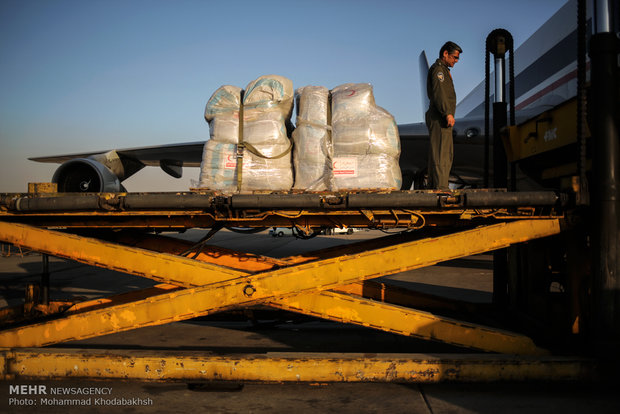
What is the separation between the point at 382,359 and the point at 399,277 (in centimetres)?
612

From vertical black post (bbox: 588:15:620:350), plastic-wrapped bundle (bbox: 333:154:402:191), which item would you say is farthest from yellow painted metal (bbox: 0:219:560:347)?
plastic-wrapped bundle (bbox: 333:154:402:191)

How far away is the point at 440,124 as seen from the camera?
12.8 feet

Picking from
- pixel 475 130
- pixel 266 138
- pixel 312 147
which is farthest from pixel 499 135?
pixel 475 130

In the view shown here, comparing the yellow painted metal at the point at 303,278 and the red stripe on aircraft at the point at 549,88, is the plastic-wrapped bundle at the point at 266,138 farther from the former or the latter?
the red stripe on aircraft at the point at 549,88

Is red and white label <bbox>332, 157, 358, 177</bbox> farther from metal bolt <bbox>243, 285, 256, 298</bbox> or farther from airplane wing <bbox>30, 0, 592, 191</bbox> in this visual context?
airplane wing <bbox>30, 0, 592, 191</bbox>

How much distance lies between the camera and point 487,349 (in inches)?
111

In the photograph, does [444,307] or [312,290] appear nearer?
[312,290]

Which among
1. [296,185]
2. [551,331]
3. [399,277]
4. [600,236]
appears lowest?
[399,277]

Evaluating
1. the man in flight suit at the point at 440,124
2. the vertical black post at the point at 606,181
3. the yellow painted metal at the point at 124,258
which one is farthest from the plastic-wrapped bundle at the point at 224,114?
the vertical black post at the point at 606,181

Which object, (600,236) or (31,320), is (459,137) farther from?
(31,320)

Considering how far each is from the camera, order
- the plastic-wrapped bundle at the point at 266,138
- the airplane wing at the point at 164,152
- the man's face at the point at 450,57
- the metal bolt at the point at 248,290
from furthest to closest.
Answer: the airplane wing at the point at 164,152 → the man's face at the point at 450,57 → the plastic-wrapped bundle at the point at 266,138 → the metal bolt at the point at 248,290

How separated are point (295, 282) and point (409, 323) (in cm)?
86

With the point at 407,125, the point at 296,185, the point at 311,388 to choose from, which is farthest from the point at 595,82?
the point at 407,125

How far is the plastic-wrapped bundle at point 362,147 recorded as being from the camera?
338 centimetres
